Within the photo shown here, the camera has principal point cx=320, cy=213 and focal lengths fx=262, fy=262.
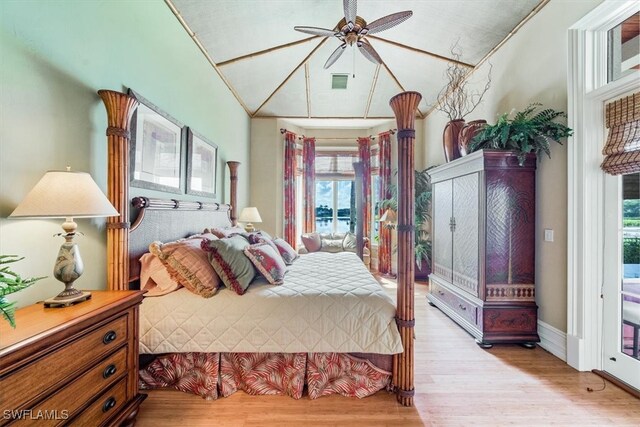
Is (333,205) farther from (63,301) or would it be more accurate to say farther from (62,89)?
(63,301)

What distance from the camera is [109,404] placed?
1.27m

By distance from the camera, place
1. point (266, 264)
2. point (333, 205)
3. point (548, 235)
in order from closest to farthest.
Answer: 1. point (266, 264)
2. point (548, 235)
3. point (333, 205)

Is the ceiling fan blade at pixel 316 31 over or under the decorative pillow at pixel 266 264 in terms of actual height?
over

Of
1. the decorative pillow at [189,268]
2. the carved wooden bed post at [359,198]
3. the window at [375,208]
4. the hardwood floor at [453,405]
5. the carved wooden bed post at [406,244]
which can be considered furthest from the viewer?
the window at [375,208]

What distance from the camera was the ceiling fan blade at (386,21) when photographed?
7.58 ft

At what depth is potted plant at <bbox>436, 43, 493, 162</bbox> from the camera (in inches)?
115

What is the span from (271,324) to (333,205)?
4326 mm

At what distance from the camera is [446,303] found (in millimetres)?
3141


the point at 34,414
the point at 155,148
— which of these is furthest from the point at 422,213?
the point at 34,414

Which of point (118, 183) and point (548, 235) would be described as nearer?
point (118, 183)

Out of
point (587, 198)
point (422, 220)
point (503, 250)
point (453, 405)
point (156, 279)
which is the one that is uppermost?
point (587, 198)

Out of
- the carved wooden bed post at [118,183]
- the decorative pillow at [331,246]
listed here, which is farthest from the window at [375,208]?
the carved wooden bed post at [118,183]

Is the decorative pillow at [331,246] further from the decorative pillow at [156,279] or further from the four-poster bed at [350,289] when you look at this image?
the decorative pillow at [156,279]

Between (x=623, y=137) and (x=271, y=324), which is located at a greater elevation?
(x=623, y=137)
